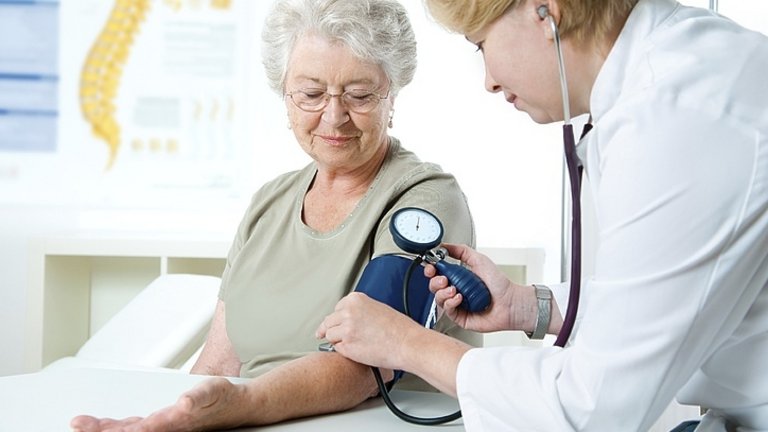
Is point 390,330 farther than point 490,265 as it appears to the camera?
No

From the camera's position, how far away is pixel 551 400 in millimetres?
Answer: 1043

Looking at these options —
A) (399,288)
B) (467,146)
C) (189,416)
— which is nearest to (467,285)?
(399,288)

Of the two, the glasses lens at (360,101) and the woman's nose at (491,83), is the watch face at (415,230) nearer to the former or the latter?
the woman's nose at (491,83)

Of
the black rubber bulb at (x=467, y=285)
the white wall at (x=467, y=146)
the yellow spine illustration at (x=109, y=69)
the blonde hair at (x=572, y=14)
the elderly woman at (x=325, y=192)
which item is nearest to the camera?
the blonde hair at (x=572, y=14)

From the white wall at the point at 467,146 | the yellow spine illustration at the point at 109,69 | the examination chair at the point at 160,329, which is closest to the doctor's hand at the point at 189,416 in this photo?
the examination chair at the point at 160,329

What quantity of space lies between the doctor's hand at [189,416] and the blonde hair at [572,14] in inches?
22.7

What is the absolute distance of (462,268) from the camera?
56.2 inches

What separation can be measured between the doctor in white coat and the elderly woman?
560 mm

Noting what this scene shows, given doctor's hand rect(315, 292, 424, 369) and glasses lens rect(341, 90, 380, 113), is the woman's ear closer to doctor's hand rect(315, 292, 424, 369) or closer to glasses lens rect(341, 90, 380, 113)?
doctor's hand rect(315, 292, 424, 369)

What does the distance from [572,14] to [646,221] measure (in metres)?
0.28

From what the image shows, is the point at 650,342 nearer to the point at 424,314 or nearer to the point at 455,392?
the point at 455,392

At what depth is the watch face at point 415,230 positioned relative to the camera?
4.67 ft

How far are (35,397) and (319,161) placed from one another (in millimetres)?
738

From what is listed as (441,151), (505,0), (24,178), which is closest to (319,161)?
(505,0)
